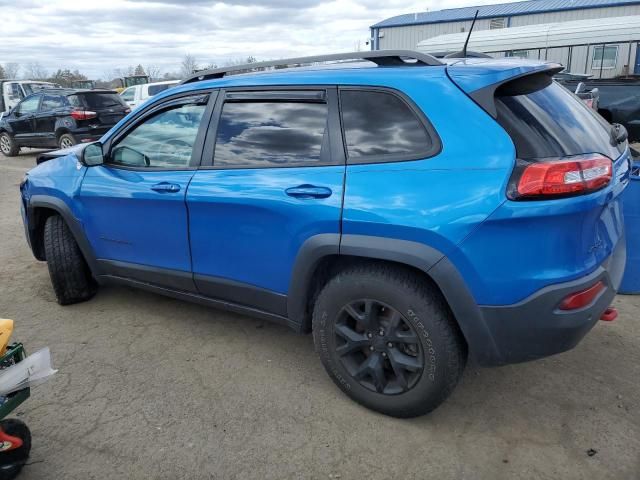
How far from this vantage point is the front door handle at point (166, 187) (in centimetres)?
315

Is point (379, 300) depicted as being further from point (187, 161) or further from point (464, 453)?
point (187, 161)

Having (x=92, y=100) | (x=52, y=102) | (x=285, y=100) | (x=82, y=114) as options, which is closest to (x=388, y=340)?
(x=285, y=100)

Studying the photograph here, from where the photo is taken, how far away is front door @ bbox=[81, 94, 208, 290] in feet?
10.6

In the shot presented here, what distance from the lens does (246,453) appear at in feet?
8.14

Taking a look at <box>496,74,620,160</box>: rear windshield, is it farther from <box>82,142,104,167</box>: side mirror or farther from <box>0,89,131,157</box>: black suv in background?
<box>0,89,131,157</box>: black suv in background

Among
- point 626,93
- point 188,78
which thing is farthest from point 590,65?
point 188,78

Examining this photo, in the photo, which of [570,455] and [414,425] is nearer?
[570,455]

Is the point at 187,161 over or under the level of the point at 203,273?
over

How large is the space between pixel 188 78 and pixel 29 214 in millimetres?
1845

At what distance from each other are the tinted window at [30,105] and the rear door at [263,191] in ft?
40.7

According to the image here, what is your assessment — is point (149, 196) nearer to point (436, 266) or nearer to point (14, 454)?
point (14, 454)

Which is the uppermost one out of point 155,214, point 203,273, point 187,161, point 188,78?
point 188,78

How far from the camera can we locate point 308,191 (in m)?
2.62

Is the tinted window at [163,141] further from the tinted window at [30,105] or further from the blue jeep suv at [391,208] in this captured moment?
the tinted window at [30,105]
